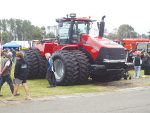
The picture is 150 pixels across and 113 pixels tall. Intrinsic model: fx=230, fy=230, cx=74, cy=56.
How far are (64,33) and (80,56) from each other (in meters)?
2.36

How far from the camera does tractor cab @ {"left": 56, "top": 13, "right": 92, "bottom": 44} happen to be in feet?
41.5

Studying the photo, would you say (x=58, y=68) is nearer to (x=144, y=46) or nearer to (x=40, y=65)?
(x=40, y=65)

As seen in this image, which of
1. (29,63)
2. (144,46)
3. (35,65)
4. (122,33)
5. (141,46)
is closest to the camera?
(29,63)

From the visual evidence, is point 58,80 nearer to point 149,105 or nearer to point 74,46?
point 74,46

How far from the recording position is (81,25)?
12969mm

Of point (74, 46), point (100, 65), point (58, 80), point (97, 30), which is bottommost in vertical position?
point (58, 80)

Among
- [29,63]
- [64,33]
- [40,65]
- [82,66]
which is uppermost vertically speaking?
[64,33]

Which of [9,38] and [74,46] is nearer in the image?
[74,46]

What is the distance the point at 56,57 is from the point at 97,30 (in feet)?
11.0

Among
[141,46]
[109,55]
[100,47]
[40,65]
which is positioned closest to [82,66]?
[100,47]

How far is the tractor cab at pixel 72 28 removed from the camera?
41.5 feet

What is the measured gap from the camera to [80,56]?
443 inches

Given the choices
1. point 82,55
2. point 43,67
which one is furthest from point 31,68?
point 82,55

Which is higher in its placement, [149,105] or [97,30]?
[97,30]
